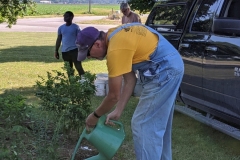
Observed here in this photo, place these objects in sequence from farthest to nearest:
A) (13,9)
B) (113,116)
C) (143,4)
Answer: (13,9)
(143,4)
(113,116)

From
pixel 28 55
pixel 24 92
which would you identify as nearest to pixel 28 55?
pixel 28 55

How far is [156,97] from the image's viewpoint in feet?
10.5

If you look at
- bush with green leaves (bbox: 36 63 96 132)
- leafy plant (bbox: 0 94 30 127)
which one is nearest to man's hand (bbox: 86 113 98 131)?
leafy plant (bbox: 0 94 30 127)

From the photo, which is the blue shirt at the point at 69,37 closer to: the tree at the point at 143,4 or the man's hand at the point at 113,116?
the tree at the point at 143,4

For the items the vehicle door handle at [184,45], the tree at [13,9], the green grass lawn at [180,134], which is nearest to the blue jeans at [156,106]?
the green grass lawn at [180,134]

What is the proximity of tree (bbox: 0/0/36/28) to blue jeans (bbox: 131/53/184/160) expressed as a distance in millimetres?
7984

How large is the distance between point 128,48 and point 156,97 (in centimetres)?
49

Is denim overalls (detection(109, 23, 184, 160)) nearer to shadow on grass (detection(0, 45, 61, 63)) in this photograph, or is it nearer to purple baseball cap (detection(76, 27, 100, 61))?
purple baseball cap (detection(76, 27, 100, 61))

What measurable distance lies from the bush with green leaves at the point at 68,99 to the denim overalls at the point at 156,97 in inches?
54.2

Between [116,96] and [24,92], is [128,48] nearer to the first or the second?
[116,96]

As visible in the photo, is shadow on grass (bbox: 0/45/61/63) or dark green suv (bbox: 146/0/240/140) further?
shadow on grass (bbox: 0/45/61/63)

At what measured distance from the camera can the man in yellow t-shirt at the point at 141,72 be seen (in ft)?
9.69

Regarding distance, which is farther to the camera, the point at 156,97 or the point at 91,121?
the point at 91,121

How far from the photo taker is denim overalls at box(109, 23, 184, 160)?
125 inches
